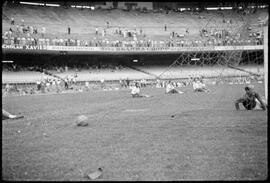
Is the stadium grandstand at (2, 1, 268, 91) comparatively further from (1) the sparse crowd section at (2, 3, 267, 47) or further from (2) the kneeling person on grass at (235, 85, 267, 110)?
(2) the kneeling person on grass at (235, 85, 267, 110)

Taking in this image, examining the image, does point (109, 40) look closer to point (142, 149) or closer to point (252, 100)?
point (252, 100)

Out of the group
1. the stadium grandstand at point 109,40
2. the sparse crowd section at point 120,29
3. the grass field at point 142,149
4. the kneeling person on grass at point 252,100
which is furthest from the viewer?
the sparse crowd section at point 120,29

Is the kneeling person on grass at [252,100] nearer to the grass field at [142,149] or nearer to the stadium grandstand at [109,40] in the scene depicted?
the grass field at [142,149]

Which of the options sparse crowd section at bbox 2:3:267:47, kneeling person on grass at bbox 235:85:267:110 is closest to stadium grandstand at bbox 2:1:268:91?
sparse crowd section at bbox 2:3:267:47

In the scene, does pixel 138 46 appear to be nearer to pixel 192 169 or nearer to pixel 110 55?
pixel 110 55

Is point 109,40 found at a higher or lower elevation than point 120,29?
lower

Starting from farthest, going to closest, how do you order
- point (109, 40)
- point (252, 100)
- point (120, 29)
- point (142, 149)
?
point (120, 29) → point (109, 40) → point (252, 100) → point (142, 149)

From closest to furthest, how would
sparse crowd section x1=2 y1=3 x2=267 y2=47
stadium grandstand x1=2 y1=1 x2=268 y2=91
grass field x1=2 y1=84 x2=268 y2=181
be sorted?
grass field x1=2 y1=84 x2=268 y2=181
stadium grandstand x1=2 y1=1 x2=268 y2=91
sparse crowd section x1=2 y1=3 x2=267 y2=47

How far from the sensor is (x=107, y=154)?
21.0 feet

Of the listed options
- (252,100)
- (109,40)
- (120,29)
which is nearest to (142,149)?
(252,100)

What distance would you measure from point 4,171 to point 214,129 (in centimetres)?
538

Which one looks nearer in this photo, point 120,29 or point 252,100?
point 252,100

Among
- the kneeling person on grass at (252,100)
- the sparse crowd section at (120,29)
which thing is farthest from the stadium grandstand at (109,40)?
the kneeling person on grass at (252,100)

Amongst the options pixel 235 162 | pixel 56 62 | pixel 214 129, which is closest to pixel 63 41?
pixel 56 62
